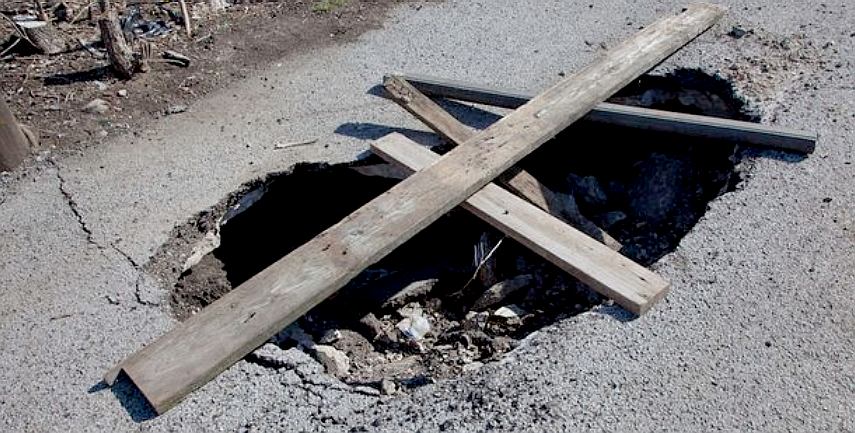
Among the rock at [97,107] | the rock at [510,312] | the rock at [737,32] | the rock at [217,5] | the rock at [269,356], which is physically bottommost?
the rock at [510,312]

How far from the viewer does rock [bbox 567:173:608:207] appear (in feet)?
15.6

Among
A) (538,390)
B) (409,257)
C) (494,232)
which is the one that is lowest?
(409,257)

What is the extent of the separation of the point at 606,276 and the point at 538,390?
0.70m

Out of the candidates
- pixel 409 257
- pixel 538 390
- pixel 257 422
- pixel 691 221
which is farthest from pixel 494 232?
pixel 257 422

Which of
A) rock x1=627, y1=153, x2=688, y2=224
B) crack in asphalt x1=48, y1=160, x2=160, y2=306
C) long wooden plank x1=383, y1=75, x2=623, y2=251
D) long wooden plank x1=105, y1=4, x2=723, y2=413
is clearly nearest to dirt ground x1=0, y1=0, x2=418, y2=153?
crack in asphalt x1=48, y1=160, x2=160, y2=306

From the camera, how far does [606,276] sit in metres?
3.62

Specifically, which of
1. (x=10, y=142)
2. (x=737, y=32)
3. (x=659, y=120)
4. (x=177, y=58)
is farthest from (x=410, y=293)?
(x=737, y=32)

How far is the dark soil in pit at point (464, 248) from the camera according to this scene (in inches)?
158

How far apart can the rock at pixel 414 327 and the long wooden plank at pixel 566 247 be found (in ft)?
2.16

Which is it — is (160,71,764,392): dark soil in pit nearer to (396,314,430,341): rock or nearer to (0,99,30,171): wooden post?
(396,314,430,341): rock

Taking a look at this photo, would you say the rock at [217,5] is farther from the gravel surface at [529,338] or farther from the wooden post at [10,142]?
the wooden post at [10,142]

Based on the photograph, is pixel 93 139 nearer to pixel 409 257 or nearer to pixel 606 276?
pixel 409 257

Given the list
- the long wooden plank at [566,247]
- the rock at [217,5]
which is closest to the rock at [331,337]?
the long wooden plank at [566,247]

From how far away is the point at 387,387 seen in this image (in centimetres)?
348
